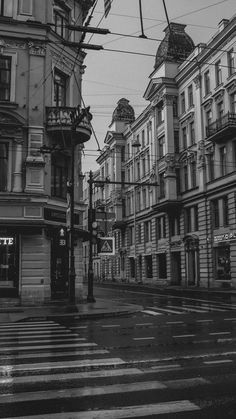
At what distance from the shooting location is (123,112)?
72.1m

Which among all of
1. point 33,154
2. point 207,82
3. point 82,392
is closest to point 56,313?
point 33,154

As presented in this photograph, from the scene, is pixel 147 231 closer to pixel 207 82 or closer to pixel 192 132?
pixel 192 132

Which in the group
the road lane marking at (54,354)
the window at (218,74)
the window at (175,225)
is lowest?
the road lane marking at (54,354)

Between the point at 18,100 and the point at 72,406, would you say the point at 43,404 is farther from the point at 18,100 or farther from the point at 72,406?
the point at 18,100

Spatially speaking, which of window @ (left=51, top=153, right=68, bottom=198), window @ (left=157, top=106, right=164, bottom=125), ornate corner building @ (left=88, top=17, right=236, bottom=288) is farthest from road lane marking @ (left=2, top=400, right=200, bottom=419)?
window @ (left=157, top=106, right=164, bottom=125)

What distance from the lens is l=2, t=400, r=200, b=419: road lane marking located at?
5352 millimetres

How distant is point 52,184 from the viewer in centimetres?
2598

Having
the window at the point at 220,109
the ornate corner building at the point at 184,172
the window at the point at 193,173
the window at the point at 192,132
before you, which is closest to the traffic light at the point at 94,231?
the ornate corner building at the point at 184,172

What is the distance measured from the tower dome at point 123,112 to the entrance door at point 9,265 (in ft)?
161

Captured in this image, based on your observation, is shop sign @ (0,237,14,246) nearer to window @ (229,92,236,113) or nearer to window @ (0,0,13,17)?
window @ (0,0,13,17)

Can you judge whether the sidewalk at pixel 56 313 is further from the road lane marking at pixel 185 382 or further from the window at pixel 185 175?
the window at pixel 185 175

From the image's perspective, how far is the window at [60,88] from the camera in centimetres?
2695

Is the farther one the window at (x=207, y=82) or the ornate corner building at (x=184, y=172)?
the window at (x=207, y=82)

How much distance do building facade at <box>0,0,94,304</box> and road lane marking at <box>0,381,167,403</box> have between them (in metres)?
16.8
